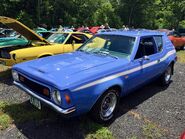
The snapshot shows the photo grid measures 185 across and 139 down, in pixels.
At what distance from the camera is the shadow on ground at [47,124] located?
13.9 ft

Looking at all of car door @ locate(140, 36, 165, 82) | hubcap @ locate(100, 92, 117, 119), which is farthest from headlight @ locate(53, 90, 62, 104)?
car door @ locate(140, 36, 165, 82)

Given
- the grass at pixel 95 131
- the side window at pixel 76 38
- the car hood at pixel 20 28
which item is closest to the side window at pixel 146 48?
the grass at pixel 95 131

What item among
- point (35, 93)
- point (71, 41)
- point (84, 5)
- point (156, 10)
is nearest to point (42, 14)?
point (84, 5)

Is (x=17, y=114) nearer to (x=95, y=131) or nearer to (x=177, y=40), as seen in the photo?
(x=95, y=131)

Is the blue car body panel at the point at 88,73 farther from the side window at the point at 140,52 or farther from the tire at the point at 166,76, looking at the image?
the tire at the point at 166,76

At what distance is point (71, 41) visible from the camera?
28.6 feet

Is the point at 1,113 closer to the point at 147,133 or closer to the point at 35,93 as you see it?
the point at 35,93

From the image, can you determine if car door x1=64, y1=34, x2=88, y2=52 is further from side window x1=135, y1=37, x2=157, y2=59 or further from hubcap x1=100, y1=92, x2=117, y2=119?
hubcap x1=100, y1=92, x2=117, y2=119

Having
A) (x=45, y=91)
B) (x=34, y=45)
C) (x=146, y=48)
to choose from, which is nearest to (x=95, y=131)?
(x=45, y=91)

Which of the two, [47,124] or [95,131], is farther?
[47,124]

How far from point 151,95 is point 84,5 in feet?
102

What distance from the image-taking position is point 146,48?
570cm

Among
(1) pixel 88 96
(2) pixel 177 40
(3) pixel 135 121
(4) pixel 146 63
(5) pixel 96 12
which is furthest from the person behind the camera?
(5) pixel 96 12

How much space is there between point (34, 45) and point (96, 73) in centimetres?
454
